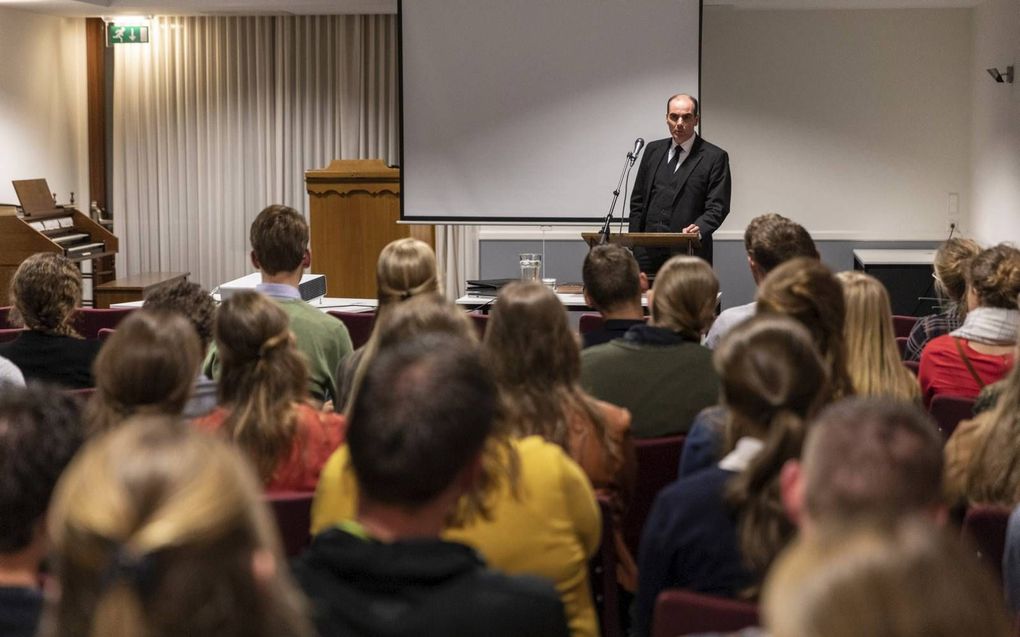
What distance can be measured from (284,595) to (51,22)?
9.88 m

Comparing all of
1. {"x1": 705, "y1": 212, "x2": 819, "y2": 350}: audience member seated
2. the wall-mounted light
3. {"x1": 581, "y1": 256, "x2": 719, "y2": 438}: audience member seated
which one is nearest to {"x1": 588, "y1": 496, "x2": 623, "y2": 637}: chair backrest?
{"x1": 581, "y1": 256, "x2": 719, "y2": 438}: audience member seated

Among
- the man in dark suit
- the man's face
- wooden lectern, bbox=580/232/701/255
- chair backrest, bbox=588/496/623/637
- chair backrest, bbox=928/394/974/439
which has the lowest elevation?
chair backrest, bbox=588/496/623/637

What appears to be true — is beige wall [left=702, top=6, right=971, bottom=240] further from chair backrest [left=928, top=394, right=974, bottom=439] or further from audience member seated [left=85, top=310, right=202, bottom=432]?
audience member seated [left=85, top=310, right=202, bottom=432]

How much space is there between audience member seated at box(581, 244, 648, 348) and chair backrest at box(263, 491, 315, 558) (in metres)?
1.57

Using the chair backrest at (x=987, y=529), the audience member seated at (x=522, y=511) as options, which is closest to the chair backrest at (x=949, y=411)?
the chair backrest at (x=987, y=529)

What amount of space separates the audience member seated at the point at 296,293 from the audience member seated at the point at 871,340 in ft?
5.23

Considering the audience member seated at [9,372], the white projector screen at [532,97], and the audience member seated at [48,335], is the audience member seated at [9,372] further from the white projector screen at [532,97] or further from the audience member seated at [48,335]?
the white projector screen at [532,97]

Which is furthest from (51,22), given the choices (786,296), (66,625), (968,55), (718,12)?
(66,625)

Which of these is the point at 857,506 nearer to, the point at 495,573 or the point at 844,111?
the point at 495,573

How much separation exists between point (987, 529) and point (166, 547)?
68.3 inches

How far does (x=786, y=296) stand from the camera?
2.94 meters

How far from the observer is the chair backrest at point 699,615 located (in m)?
1.73

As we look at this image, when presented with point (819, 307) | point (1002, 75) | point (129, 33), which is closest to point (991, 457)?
point (819, 307)

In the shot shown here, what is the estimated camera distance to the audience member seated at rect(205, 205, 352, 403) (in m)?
3.90
